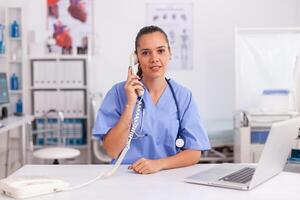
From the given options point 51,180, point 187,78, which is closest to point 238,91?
point 187,78

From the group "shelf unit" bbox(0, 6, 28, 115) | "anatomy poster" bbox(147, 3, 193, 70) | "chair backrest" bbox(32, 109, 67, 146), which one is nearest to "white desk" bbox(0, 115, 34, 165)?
"chair backrest" bbox(32, 109, 67, 146)

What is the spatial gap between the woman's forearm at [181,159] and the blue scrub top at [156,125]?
0.04 m

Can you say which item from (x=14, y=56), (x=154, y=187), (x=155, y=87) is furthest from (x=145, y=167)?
(x=14, y=56)

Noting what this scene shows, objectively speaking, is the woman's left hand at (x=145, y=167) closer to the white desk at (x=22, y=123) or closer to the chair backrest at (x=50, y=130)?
the white desk at (x=22, y=123)

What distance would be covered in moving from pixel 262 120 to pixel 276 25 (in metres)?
1.46

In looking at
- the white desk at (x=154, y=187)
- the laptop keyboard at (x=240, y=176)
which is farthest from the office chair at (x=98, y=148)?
the laptop keyboard at (x=240, y=176)

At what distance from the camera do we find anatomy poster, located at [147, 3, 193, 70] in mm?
4770

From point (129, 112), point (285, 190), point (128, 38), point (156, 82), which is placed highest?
point (128, 38)

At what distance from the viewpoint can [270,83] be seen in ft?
13.8

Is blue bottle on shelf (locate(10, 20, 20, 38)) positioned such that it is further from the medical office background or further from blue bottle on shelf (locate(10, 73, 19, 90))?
blue bottle on shelf (locate(10, 73, 19, 90))

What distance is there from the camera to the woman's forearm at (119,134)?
1.91 meters

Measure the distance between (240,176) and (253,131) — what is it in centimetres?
217

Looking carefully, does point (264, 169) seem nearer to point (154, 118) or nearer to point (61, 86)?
point (154, 118)

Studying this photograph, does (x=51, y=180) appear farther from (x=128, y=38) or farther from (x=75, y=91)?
(x=128, y=38)
